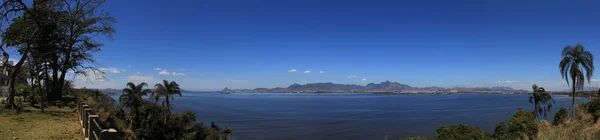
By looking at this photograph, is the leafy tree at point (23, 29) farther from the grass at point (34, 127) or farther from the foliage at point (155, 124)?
the foliage at point (155, 124)

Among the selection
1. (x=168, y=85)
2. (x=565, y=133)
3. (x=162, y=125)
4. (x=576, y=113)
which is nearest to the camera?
(x=565, y=133)

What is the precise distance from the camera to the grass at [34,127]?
11.5 meters

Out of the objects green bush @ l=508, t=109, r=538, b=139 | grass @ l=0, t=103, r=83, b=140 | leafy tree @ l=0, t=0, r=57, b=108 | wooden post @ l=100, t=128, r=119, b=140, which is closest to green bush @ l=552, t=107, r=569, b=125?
green bush @ l=508, t=109, r=538, b=139

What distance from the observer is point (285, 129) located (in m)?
65.2

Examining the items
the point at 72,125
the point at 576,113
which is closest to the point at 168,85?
the point at 72,125

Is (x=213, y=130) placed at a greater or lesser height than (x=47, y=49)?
lesser

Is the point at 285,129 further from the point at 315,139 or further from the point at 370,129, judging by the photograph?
the point at 370,129

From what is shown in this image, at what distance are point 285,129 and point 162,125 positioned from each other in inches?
1193

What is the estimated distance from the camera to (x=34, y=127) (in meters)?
13.1

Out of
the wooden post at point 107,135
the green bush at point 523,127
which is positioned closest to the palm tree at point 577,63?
the green bush at point 523,127

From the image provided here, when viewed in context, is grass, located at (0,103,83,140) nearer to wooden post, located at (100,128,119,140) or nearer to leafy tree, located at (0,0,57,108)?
leafy tree, located at (0,0,57,108)

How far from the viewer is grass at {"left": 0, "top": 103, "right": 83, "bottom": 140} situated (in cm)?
1145

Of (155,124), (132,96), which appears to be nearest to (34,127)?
(155,124)

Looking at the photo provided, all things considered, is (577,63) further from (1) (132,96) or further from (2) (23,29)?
(1) (132,96)
